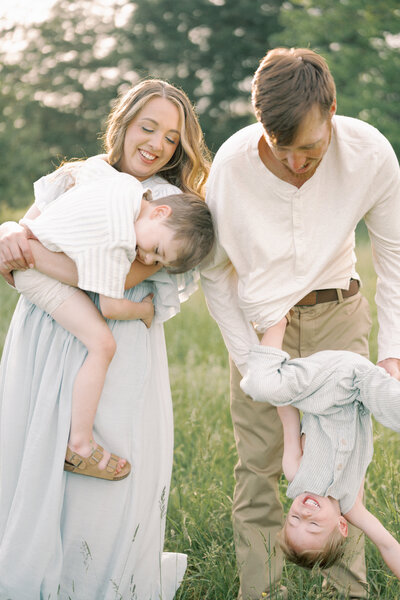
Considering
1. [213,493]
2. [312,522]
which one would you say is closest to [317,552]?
[312,522]

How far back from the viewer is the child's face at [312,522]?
2.49m

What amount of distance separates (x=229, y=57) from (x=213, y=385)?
85.5 feet

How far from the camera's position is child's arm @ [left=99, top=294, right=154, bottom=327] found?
2576 millimetres

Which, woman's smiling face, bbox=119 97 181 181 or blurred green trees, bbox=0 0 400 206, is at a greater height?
woman's smiling face, bbox=119 97 181 181

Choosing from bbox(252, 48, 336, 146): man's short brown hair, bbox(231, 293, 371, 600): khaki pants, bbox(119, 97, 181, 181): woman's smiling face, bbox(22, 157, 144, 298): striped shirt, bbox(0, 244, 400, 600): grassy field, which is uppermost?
bbox(252, 48, 336, 146): man's short brown hair

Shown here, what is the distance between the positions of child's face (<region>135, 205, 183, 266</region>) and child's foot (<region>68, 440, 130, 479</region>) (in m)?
0.73

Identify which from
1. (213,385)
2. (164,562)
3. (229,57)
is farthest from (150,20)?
(164,562)

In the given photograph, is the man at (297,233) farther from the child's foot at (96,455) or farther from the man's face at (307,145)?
the child's foot at (96,455)

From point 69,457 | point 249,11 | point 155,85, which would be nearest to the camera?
point 69,457

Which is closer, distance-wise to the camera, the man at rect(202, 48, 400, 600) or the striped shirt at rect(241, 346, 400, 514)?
the man at rect(202, 48, 400, 600)

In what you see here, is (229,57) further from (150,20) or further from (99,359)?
(99,359)

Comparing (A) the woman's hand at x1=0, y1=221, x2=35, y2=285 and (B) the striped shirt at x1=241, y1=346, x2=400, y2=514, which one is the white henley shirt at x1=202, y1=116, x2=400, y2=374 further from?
(A) the woman's hand at x1=0, y1=221, x2=35, y2=285

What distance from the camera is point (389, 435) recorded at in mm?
4551

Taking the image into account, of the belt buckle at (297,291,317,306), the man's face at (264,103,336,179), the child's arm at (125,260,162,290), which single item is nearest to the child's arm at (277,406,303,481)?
the belt buckle at (297,291,317,306)
